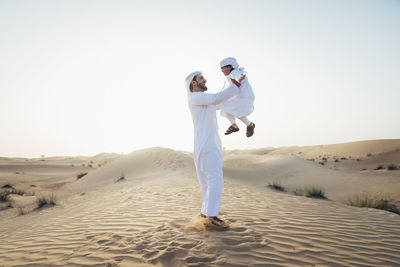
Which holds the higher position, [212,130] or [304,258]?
[212,130]

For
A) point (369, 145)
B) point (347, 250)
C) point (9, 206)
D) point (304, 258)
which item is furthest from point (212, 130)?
point (369, 145)

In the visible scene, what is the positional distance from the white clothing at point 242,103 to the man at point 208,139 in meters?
0.22

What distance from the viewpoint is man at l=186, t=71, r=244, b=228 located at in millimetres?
3574

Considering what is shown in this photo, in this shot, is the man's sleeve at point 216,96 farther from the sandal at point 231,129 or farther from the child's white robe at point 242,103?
the sandal at point 231,129

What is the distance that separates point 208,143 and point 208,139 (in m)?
0.06

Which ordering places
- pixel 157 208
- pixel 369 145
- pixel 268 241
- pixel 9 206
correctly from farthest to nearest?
pixel 369 145 → pixel 9 206 → pixel 157 208 → pixel 268 241

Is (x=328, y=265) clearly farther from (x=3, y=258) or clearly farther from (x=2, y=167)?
(x=2, y=167)

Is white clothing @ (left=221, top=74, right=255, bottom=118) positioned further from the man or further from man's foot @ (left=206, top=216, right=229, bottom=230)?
man's foot @ (left=206, top=216, right=229, bottom=230)

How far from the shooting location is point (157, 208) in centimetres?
561

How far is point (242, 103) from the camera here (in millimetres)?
3775

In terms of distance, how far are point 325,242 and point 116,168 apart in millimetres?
15917

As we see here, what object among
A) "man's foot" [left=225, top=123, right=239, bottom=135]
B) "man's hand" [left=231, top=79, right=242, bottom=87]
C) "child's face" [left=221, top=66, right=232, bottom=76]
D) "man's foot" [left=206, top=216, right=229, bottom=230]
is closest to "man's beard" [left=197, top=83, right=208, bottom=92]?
"child's face" [left=221, top=66, right=232, bottom=76]

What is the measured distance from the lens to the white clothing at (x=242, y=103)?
378 centimetres

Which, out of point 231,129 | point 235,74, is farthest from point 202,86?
point 231,129
